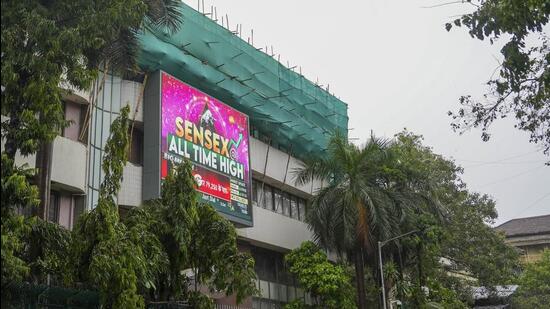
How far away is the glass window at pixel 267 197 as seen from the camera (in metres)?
34.2

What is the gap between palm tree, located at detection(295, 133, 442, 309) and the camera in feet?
97.0

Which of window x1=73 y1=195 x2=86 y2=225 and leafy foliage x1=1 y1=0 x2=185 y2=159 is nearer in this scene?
leafy foliage x1=1 y1=0 x2=185 y2=159

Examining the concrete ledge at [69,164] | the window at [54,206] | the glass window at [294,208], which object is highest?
the glass window at [294,208]

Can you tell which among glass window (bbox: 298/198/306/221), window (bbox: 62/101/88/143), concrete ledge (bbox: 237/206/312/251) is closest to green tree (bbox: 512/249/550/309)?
glass window (bbox: 298/198/306/221)

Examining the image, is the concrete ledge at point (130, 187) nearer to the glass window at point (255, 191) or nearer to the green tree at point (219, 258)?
the green tree at point (219, 258)

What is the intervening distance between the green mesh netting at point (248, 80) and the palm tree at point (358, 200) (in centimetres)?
350

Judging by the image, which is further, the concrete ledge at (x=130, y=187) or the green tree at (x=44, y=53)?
the concrete ledge at (x=130, y=187)

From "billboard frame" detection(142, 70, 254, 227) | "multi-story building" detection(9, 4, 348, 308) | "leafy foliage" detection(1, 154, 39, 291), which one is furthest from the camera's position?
"billboard frame" detection(142, 70, 254, 227)

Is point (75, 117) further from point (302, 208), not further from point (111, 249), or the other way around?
point (302, 208)

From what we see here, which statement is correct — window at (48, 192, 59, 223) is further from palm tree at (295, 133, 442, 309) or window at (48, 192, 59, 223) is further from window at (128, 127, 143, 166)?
palm tree at (295, 133, 442, 309)

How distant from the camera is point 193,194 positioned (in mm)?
18031

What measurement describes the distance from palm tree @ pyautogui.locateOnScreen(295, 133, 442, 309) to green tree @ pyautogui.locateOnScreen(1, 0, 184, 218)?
17.2m

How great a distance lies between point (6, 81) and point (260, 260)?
2232cm

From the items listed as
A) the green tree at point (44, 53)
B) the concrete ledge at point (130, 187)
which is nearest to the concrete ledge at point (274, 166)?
the concrete ledge at point (130, 187)
